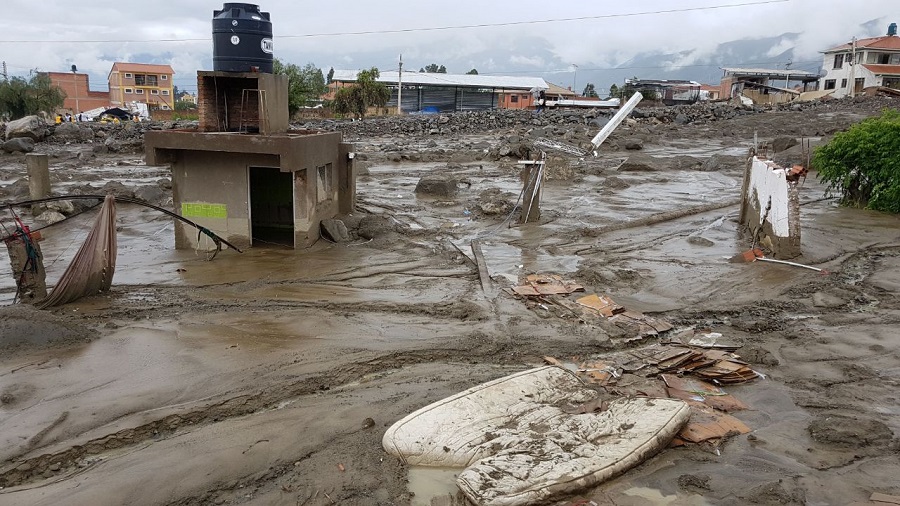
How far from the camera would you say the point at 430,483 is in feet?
16.9

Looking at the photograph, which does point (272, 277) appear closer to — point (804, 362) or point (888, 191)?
point (804, 362)

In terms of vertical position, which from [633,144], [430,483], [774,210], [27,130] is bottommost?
[430,483]

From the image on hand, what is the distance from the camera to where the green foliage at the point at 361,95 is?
47.2 meters

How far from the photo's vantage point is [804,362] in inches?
288

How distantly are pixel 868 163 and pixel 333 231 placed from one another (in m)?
12.3

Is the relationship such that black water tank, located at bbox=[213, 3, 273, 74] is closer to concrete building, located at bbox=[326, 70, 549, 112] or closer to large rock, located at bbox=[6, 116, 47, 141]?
large rock, located at bbox=[6, 116, 47, 141]

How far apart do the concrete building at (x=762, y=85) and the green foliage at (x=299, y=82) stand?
114 ft

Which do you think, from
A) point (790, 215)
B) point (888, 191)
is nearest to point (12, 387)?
point (790, 215)

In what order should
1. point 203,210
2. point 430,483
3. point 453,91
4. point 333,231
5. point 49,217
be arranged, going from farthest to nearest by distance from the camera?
1. point 453,91
2. point 49,217
3. point 333,231
4. point 203,210
5. point 430,483

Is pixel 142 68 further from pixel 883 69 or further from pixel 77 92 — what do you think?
pixel 883 69

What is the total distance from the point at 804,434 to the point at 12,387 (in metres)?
7.75

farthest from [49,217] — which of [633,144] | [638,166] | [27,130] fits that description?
[633,144]

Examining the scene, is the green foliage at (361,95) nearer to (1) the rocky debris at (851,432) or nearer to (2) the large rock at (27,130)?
(2) the large rock at (27,130)

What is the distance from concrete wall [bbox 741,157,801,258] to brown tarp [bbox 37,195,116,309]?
1063cm
